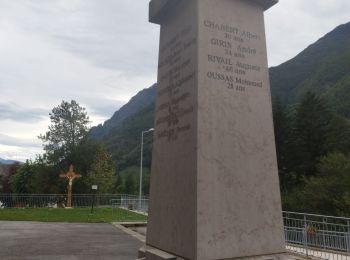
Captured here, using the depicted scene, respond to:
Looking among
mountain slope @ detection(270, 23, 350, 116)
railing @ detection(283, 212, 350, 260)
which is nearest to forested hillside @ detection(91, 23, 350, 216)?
mountain slope @ detection(270, 23, 350, 116)

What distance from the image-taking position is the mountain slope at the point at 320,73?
78.4 metres

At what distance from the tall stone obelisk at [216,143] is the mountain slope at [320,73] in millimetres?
70437

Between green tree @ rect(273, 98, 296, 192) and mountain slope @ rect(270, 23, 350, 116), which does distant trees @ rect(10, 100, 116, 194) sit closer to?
green tree @ rect(273, 98, 296, 192)

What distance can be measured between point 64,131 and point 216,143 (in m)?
52.1

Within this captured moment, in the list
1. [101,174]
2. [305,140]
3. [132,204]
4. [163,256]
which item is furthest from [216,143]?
[305,140]

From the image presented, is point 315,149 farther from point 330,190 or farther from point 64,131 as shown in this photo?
point 64,131

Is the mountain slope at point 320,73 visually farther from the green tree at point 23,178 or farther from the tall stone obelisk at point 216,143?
the tall stone obelisk at point 216,143

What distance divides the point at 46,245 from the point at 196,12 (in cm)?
919

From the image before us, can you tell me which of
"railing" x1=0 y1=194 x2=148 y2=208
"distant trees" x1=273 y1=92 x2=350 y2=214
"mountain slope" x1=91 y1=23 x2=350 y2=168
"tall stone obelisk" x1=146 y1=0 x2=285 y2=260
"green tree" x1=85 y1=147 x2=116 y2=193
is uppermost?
"mountain slope" x1=91 y1=23 x2=350 y2=168

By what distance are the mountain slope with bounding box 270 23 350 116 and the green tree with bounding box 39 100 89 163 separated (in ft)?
132

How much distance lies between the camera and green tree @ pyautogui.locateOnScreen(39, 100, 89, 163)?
5447 centimetres

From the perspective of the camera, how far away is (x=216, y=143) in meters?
4.81

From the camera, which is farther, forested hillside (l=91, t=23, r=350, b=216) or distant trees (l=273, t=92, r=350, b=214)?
distant trees (l=273, t=92, r=350, b=214)

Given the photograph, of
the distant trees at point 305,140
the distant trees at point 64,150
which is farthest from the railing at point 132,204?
the distant trees at point 64,150
